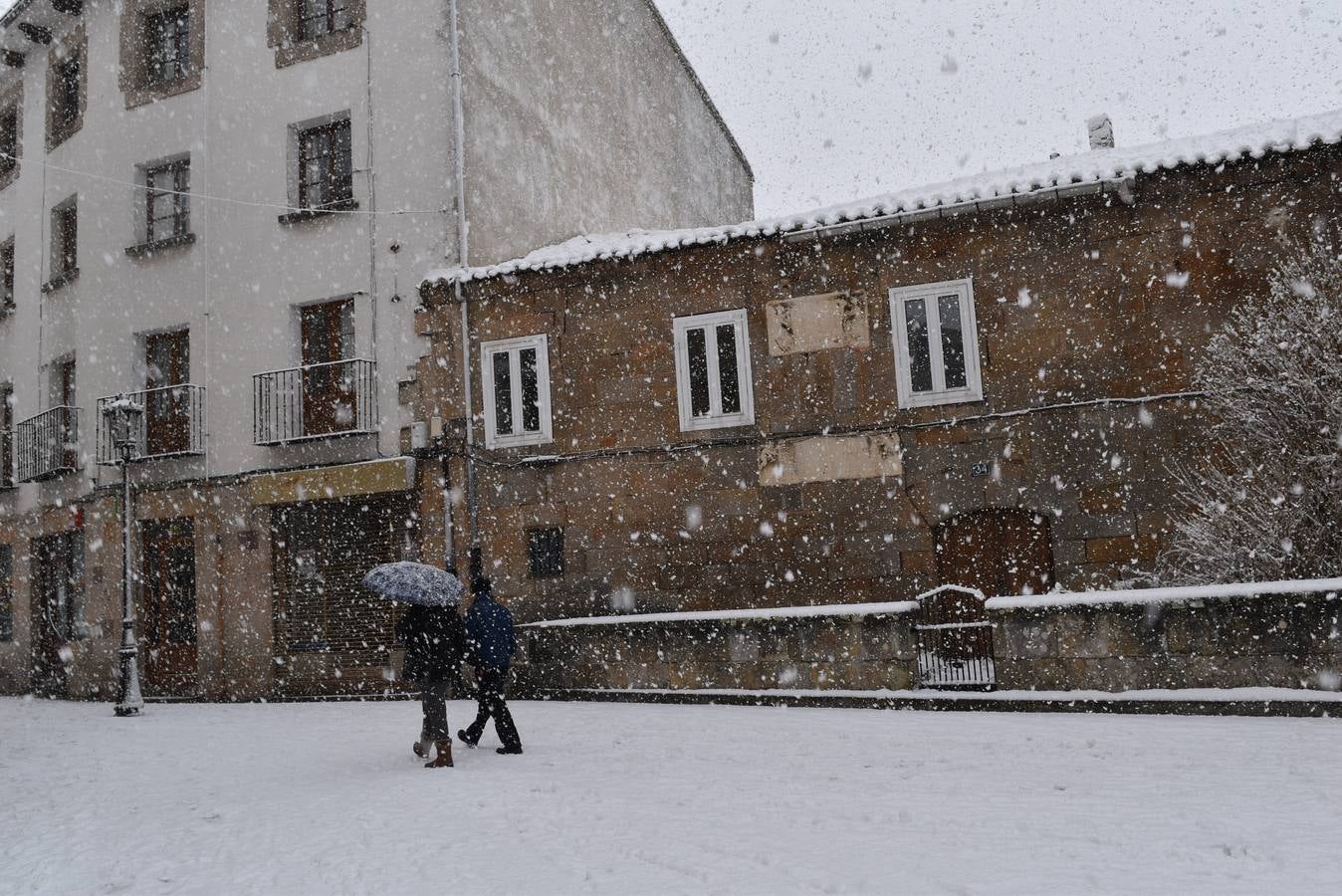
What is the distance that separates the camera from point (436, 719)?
857cm

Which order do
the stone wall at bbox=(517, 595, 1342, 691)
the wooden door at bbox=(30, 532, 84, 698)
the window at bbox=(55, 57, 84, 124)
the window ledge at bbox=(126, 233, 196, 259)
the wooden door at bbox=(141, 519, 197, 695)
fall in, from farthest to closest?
the window at bbox=(55, 57, 84, 124) < the wooden door at bbox=(30, 532, 84, 698) < the window ledge at bbox=(126, 233, 196, 259) < the wooden door at bbox=(141, 519, 197, 695) < the stone wall at bbox=(517, 595, 1342, 691)

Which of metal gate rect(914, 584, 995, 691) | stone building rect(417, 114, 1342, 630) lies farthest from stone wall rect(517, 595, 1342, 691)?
stone building rect(417, 114, 1342, 630)

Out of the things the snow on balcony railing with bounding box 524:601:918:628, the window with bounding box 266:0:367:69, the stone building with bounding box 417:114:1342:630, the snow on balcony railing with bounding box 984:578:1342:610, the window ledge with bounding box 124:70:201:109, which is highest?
the window with bounding box 266:0:367:69

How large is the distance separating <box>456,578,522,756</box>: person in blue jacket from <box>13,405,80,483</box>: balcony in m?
13.0

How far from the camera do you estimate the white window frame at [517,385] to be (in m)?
15.4

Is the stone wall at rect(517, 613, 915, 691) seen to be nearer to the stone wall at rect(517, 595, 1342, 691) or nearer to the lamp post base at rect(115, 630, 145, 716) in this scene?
the stone wall at rect(517, 595, 1342, 691)

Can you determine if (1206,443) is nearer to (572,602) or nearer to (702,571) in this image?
(702,571)

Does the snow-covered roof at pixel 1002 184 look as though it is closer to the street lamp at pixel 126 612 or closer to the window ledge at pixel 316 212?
the window ledge at pixel 316 212

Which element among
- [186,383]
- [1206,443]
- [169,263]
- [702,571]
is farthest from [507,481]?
[1206,443]

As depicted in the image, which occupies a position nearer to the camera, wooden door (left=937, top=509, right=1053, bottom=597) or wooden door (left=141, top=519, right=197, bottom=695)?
wooden door (left=937, top=509, right=1053, bottom=597)

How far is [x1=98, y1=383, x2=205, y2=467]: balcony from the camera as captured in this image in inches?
678

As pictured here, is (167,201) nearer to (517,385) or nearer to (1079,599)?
(517,385)

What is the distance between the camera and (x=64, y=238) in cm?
2038

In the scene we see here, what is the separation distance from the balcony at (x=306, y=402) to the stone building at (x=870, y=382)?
129cm
